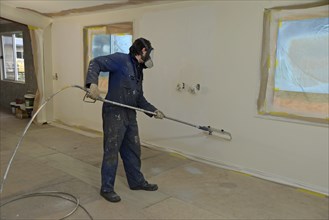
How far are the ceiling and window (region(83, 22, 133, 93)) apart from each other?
0.33m

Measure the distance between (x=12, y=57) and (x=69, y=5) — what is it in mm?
3548

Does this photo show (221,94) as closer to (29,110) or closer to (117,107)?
(117,107)

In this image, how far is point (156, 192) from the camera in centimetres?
285

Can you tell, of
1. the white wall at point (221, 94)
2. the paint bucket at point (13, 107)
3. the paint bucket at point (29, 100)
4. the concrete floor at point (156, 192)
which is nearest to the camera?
the concrete floor at point (156, 192)

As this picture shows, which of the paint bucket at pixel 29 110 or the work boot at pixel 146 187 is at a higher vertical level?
the paint bucket at pixel 29 110

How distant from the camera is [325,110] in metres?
2.81

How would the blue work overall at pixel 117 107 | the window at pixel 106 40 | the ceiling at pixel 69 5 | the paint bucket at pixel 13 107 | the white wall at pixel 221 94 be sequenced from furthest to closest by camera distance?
the paint bucket at pixel 13 107, the window at pixel 106 40, the ceiling at pixel 69 5, the white wall at pixel 221 94, the blue work overall at pixel 117 107

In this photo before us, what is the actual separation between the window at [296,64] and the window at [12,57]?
231 inches

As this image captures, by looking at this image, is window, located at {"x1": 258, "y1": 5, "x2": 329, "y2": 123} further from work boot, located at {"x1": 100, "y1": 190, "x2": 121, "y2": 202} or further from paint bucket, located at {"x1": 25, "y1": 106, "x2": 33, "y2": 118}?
paint bucket, located at {"x1": 25, "y1": 106, "x2": 33, "y2": 118}

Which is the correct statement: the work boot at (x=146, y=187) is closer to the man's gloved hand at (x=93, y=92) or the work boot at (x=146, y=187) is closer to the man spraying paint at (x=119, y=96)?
the man spraying paint at (x=119, y=96)

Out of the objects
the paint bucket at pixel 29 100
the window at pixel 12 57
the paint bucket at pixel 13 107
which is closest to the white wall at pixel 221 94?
the paint bucket at pixel 29 100

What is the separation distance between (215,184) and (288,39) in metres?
1.66

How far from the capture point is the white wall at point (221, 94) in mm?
3039

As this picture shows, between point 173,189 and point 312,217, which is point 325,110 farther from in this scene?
point 173,189
